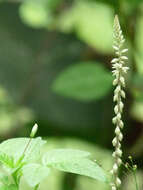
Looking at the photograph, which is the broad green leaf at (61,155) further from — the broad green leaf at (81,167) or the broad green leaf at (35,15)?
the broad green leaf at (35,15)

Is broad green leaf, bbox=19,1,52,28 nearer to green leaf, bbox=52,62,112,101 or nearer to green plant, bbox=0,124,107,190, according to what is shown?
green leaf, bbox=52,62,112,101

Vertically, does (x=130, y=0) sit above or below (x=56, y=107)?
above

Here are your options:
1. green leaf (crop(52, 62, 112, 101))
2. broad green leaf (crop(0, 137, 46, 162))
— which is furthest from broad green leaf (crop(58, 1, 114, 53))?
broad green leaf (crop(0, 137, 46, 162))

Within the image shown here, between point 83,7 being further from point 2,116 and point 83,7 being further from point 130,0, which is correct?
point 130,0

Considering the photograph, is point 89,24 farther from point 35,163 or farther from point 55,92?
point 35,163

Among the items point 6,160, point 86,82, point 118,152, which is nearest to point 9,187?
point 6,160

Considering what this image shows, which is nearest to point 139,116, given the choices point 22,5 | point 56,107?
point 56,107

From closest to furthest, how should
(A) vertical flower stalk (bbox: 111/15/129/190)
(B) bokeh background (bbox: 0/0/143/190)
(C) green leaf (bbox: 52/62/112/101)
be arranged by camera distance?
(A) vertical flower stalk (bbox: 111/15/129/190) < (C) green leaf (bbox: 52/62/112/101) < (B) bokeh background (bbox: 0/0/143/190)
